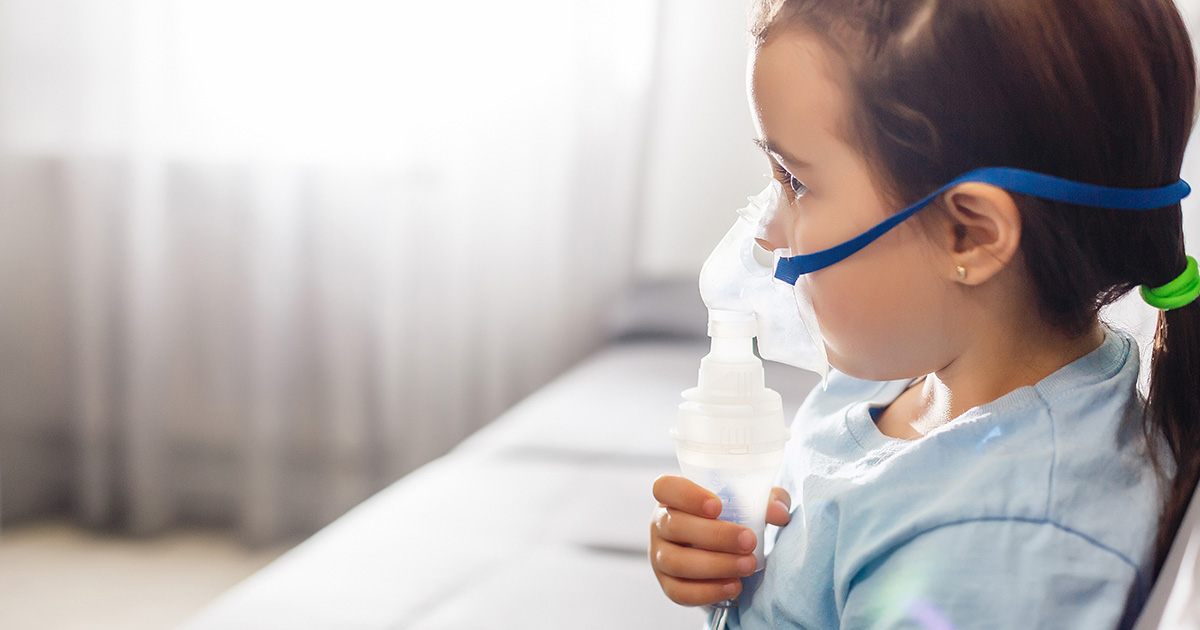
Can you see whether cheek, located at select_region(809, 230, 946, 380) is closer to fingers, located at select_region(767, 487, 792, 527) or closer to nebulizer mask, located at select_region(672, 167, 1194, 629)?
nebulizer mask, located at select_region(672, 167, 1194, 629)

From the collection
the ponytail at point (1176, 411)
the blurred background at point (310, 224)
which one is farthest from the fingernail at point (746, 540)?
the blurred background at point (310, 224)

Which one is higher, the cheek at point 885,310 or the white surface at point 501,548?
the cheek at point 885,310

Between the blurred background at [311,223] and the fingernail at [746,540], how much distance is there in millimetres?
1289

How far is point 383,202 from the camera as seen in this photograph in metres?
2.06

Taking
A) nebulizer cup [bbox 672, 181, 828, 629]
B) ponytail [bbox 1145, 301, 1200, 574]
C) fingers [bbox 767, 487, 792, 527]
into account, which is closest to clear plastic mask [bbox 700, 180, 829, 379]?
nebulizer cup [bbox 672, 181, 828, 629]

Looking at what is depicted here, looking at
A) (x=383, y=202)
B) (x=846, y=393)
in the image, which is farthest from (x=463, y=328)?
(x=846, y=393)

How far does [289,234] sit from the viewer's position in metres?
2.09

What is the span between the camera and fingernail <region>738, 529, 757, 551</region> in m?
0.63

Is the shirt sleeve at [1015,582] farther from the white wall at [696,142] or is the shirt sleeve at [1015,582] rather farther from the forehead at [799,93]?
the white wall at [696,142]

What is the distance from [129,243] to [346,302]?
1.74 feet

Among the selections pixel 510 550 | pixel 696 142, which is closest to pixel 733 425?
pixel 510 550

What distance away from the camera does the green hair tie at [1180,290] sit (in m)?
0.56

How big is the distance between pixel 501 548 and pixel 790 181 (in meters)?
0.48

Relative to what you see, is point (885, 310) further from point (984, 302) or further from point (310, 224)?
point (310, 224)
